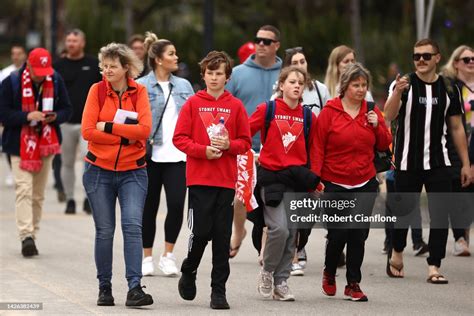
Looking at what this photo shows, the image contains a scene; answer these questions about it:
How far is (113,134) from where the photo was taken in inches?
345

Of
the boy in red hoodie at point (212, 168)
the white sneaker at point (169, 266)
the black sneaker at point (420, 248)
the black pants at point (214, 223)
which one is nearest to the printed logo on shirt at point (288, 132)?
the boy in red hoodie at point (212, 168)

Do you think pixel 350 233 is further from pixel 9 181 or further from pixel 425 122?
pixel 9 181

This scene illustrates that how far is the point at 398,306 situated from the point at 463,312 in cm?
50

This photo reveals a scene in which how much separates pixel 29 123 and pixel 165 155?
216 centimetres

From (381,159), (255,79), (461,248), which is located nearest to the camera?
(381,159)

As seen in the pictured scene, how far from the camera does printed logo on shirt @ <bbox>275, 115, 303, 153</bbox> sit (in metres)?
9.09

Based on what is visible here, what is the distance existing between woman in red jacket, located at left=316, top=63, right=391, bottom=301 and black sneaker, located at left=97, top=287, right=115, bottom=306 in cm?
171

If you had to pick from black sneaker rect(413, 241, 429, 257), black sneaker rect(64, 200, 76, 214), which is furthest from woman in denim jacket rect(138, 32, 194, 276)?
black sneaker rect(64, 200, 76, 214)

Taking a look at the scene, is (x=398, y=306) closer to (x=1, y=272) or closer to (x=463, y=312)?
(x=463, y=312)

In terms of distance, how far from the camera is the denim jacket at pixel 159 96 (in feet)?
34.4

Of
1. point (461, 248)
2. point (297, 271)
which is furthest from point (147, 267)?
point (461, 248)

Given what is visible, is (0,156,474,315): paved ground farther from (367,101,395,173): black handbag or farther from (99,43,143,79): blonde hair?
(99,43,143,79): blonde hair

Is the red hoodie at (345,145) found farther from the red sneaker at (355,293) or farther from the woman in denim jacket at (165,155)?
the woman in denim jacket at (165,155)

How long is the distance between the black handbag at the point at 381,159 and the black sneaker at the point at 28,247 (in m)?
3.90
